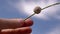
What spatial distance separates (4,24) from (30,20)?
22 centimetres

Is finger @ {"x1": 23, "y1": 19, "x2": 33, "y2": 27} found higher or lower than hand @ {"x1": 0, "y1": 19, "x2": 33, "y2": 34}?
higher

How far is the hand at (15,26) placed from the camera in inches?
31.7

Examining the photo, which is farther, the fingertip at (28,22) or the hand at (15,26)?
the fingertip at (28,22)

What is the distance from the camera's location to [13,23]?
0.85 metres

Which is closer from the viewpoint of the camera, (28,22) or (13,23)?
(13,23)

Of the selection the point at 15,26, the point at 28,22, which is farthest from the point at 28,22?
the point at 15,26

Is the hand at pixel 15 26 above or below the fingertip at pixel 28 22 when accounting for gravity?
below

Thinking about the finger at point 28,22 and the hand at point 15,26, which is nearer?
the hand at point 15,26

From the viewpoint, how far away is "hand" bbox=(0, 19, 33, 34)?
805mm

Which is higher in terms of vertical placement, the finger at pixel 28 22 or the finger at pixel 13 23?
the finger at pixel 28 22

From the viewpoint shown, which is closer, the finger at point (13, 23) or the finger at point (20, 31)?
the finger at point (13, 23)

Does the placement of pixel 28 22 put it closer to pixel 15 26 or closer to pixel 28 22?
pixel 28 22

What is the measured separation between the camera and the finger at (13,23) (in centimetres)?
79

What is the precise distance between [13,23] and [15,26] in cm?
4
